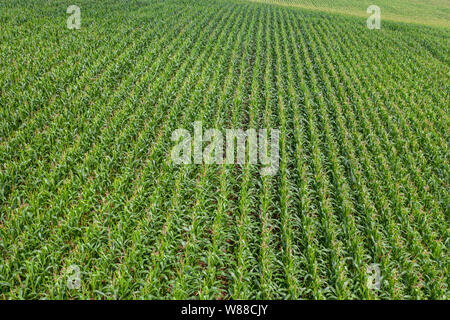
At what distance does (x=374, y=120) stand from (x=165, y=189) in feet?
23.3

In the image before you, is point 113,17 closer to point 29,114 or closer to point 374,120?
point 29,114

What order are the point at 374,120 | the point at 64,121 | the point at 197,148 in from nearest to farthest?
the point at 197,148 < the point at 64,121 < the point at 374,120

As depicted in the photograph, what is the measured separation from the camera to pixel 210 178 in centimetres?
684

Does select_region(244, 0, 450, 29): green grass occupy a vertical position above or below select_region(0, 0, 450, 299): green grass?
above

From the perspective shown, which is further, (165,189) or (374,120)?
(374,120)

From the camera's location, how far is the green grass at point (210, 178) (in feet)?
15.2

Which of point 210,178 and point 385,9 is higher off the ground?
point 385,9

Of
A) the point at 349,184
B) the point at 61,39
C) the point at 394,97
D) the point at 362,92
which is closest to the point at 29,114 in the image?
the point at 61,39

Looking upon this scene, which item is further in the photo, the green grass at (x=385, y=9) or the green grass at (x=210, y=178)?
the green grass at (x=385, y=9)

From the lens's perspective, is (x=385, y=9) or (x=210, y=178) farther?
(x=385, y=9)

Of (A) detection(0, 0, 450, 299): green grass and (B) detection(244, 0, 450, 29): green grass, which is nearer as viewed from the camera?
(A) detection(0, 0, 450, 299): green grass

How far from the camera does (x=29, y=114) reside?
8547mm

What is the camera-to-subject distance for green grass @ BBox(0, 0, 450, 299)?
463 centimetres

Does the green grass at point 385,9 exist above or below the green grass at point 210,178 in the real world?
above
